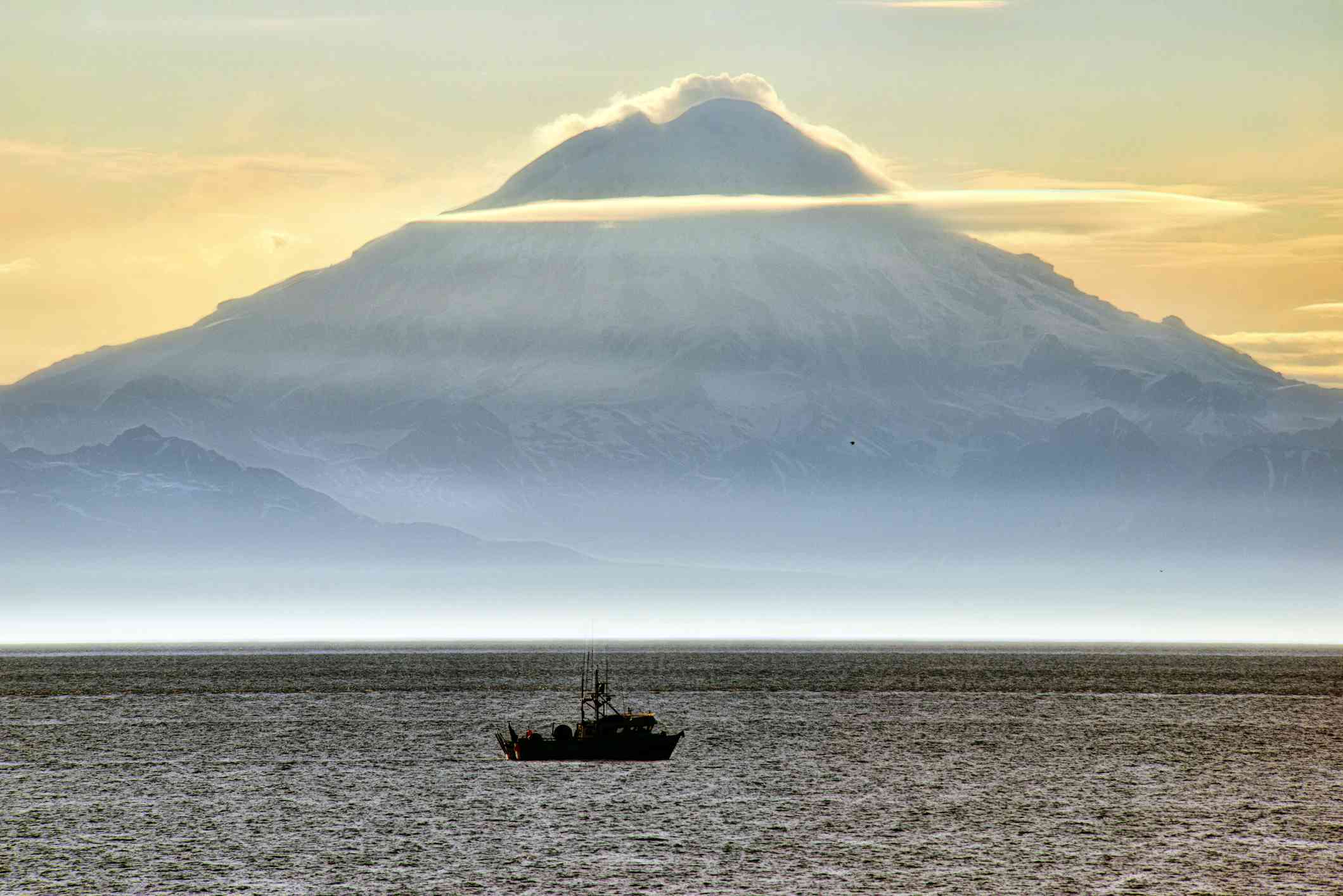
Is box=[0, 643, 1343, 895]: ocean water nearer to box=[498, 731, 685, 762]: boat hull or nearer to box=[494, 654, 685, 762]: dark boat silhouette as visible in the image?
box=[498, 731, 685, 762]: boat hull

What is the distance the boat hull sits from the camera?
140m

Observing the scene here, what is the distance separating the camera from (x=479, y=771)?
13700 centimetres

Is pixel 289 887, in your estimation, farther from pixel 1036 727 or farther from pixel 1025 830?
pixel 1036 727

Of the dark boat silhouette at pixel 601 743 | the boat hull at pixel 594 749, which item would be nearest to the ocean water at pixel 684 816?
the boat hull at pixel 594 749

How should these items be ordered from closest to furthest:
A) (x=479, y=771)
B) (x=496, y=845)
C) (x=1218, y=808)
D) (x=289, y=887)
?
(x=289, y=887) < (x=496, y=845) < (x=1218, y=808) < (x=479, y=771)

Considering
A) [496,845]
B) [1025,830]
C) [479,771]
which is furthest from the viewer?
[479,771]

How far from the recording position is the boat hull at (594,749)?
458 ft

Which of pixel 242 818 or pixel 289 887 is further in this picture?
pixel 242 818

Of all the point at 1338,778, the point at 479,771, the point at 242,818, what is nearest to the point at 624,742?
the point at 479,771

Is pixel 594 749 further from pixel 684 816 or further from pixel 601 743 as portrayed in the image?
pixel 684 816

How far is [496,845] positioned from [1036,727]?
328 ft

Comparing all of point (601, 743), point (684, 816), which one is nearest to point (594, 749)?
point (601, 743)

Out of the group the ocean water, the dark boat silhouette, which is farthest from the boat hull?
the ocean water

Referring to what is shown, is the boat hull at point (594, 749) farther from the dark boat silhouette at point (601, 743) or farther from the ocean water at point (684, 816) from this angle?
the ocean water at point (684, 816)
